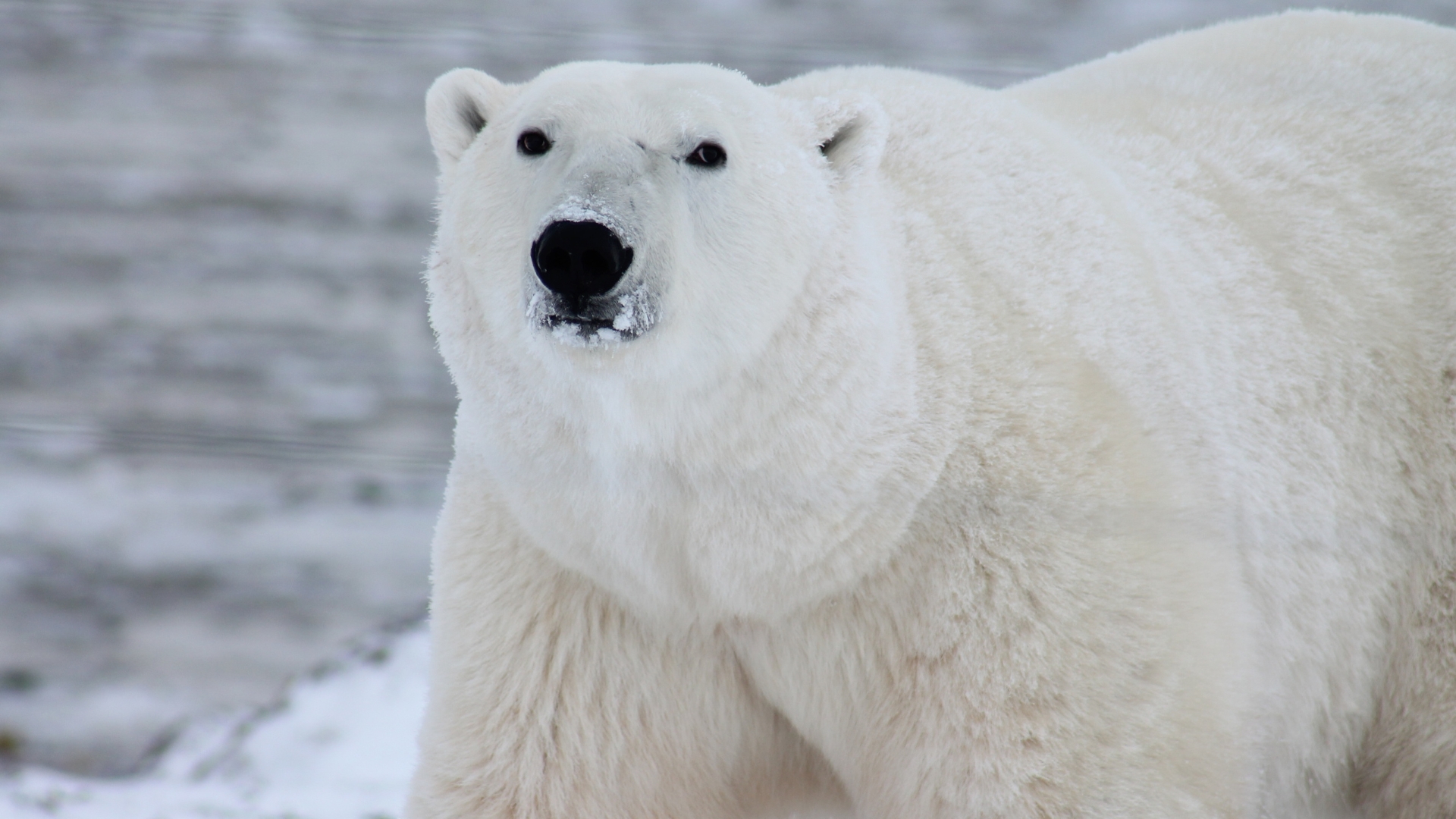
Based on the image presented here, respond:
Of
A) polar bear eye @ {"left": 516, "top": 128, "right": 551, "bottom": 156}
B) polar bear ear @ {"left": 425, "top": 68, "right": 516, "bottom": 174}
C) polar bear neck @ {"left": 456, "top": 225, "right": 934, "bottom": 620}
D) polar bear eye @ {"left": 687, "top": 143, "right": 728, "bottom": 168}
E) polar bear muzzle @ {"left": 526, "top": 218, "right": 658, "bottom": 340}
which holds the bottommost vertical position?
polar bear neck @ {"left": 456, "top": 225, "right": 934, "bottom": 620}

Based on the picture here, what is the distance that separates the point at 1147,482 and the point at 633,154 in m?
0.89

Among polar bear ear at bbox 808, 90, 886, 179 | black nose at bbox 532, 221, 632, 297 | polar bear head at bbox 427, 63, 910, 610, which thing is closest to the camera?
black nose at bbox 532, 221, 632, 297

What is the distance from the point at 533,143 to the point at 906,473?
0.70 meters

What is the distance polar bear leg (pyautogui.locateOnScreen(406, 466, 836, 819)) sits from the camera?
1.94m

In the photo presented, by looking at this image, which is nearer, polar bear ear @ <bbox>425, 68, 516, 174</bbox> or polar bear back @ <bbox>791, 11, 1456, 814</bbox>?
polar bear ear @ <bbox>425, 68, 516, 174</bbox>

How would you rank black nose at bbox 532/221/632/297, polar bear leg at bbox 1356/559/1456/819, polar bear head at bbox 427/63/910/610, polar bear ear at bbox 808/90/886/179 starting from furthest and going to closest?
polar bear leg at bbox 1356/559/1456/819
polar bear ear at bbox 808/90/886/179
polar bear head at bbox 427/63/910/610
black nose at bbox 532/221/632/297

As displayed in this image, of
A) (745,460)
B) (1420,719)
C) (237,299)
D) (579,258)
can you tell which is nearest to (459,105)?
(579,258)

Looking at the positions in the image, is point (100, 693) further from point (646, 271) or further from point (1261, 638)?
point (1261, 638)

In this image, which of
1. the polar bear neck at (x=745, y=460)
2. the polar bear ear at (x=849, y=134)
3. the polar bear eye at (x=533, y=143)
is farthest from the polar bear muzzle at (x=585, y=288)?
the polar bear ear at (x=849, y=134)

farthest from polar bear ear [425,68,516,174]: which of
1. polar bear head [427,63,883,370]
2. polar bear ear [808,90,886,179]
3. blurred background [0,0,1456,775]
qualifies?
polar bear ear [808,90,886,179]

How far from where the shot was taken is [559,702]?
195 centimetres

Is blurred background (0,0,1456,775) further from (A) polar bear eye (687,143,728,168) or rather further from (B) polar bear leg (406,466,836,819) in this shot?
(B) polar bear leg (406,466,836,819)

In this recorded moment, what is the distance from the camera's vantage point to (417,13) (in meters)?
1.53

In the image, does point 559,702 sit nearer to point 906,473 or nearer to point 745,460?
point 745,460
